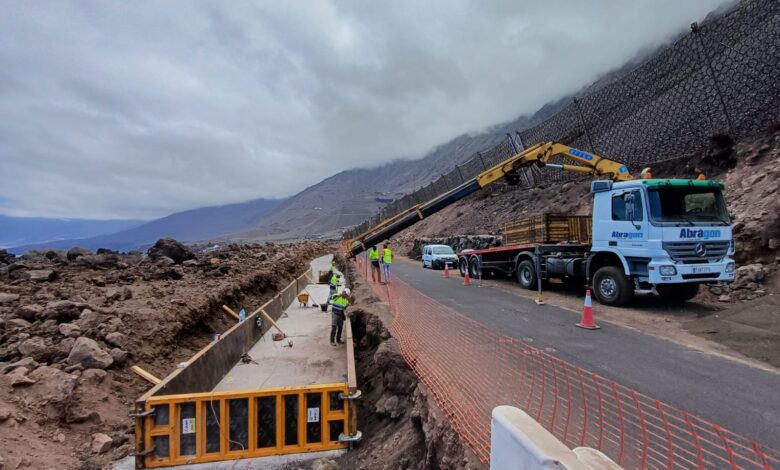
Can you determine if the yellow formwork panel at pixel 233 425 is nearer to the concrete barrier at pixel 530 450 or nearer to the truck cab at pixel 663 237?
the concrete barrier at pixel 530 450

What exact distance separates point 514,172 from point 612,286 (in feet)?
21.5

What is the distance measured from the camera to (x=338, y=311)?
10.1m

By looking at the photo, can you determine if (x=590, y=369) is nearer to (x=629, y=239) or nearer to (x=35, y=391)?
(x=629, y=239)

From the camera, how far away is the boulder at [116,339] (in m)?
7.50

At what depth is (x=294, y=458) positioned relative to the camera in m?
5.42

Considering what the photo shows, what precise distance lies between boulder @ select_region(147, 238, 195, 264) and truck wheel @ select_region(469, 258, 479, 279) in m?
12.3

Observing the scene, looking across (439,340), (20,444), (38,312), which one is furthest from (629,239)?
(38,312)

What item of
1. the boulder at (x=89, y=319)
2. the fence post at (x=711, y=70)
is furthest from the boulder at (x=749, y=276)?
the boulder at (x=89, y=319)

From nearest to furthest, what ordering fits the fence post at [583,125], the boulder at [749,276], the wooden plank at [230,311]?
1. the boulder at [749,276]
2. the wooden plank at [230,311]
3. the fence post at [583,125]

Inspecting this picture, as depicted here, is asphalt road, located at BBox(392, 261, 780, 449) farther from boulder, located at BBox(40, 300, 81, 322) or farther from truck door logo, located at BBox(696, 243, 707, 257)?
boulder, located at BBox(40, 300, 81, 322)

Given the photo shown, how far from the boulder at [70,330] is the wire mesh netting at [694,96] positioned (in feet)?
54.6

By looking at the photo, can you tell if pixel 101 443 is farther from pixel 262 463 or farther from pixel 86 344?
pixel 262 463

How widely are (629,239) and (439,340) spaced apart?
17.2ft

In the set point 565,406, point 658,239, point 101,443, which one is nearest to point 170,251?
point 101,443
